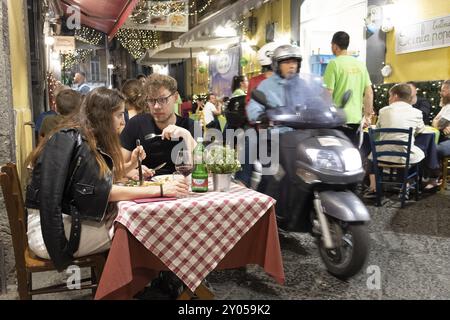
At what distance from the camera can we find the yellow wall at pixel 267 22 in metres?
13.4

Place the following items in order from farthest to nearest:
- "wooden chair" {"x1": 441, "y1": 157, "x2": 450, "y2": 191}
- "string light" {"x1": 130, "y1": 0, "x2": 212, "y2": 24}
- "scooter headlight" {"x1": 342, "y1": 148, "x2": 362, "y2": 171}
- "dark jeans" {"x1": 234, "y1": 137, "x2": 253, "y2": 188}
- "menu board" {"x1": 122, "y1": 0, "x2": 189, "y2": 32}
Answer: "string light" {"x1": 130, "y1": 0, "x2": 212, "y2": 24} → "menu board" {"x1": 122, "y1": 0, "x2": 189, "y2": 32} → "wooden chair" {"x1": 441, "y1": 157, "x2": 450, "y2": 191} → "dark jeans" {"x1": 234, "y1": 137, "x2": 253, "y2": 188} → "scooter headlight" {"x1": 342, "y1": 148, "x2": 362, "y2": 171}

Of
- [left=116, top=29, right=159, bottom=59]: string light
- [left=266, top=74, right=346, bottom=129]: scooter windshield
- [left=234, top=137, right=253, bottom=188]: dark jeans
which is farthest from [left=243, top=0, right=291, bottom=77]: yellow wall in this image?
[left=266, top=74, right=346, bottom=129]: scooter windshield

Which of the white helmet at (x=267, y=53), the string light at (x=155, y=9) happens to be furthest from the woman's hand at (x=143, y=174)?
the string light at (x=155, y=9)

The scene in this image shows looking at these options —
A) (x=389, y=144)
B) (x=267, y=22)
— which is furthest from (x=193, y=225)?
(x=267, y=22)

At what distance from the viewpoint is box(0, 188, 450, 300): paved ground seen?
11.0 feet

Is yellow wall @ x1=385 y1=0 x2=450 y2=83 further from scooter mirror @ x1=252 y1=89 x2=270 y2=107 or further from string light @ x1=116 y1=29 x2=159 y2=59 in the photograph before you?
string light @ x1=116 y1=29 x2=159 y2=59

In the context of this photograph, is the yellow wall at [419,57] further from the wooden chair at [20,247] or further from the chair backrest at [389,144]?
the wooden chair at [20,247]

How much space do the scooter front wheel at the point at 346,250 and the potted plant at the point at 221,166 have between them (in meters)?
1.13

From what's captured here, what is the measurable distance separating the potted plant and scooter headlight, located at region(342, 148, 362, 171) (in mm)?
1096

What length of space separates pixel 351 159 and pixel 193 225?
5.15 ft

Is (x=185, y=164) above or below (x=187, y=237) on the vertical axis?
above

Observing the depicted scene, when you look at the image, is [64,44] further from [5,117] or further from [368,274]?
[368,274]

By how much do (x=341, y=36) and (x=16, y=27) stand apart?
356 centimetres

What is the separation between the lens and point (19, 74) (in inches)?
185
